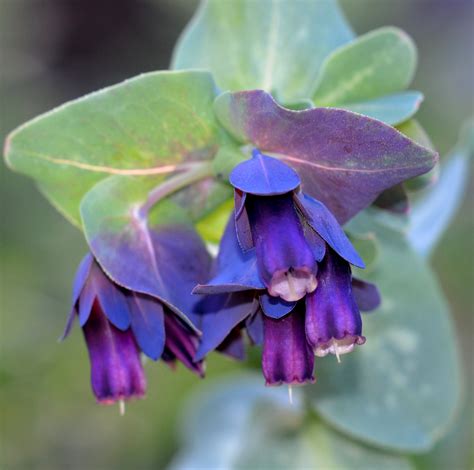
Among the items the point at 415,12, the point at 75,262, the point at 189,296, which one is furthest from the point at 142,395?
the point at 415,12

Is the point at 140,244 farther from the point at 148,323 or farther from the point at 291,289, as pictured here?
the point at 291,289

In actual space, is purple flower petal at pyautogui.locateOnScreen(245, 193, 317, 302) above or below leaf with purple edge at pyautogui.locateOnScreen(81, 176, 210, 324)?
above

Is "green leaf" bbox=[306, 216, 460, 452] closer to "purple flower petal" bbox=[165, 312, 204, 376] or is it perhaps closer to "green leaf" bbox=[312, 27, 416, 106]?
"green leaf" bbox=[312, 27, 416, 106]

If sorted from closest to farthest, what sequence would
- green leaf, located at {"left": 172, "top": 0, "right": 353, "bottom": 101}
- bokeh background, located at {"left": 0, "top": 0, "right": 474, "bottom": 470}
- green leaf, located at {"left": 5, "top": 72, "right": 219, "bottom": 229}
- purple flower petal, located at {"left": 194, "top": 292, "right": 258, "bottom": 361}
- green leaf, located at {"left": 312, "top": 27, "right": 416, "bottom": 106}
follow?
purple flower petal, located at {"left": 194, "top": 292, "right": 258, "bottom": 361} → green leaf, located at {"left": 5, "top": 72, "right": 219, "bottom": 229} → green leaf, located at {"left": 312, "top": 27, "right": 416, "bottom": 106} → green leaf, located at {"left": 172, "top": 0, "right": 353, "bottom": 101} → bokeh background, located at {"left": 0, "top": 0, "right": 474, "bottom": 470}

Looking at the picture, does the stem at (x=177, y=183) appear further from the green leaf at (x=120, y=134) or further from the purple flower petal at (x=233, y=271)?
the purple flower petal at (x=233, y=271)

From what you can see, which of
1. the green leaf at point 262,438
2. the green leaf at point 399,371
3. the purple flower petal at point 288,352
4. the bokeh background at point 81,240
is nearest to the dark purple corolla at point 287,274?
the purple flower petal at point 288,352

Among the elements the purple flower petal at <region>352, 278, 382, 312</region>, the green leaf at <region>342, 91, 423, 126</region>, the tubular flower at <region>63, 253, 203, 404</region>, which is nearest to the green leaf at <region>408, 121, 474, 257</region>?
the green leaf at <region>342, 91, 423, 126</region>

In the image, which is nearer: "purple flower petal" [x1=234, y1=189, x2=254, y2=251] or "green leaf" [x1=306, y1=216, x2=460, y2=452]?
"purple flower petal" [x1=234, y1=189, x2=254, y2=251]
